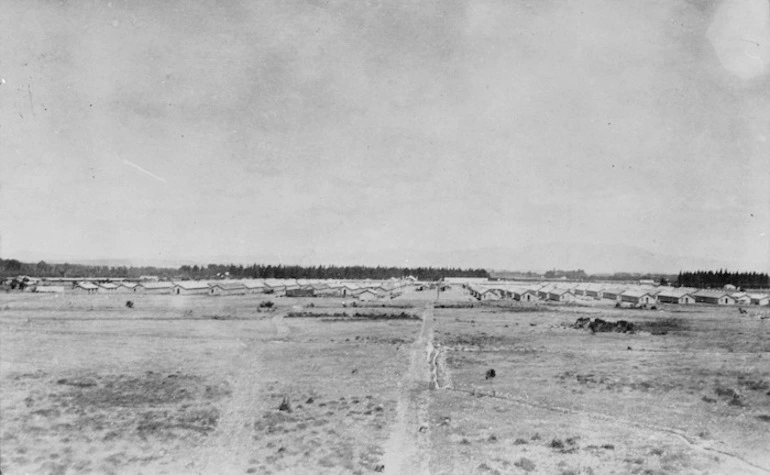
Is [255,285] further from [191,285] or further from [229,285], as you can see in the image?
[191,285]

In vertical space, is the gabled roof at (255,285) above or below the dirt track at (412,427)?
below

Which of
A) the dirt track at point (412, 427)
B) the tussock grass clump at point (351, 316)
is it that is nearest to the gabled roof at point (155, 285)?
the tussock grass clump at point (351, 316)

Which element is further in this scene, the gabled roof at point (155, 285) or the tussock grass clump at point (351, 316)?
the gabled roof at point (155, 285)

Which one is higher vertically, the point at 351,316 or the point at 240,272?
the point at 351,316

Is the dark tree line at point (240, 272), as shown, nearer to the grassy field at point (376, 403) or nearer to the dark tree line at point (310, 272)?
the dark tree line at point (310, 272)

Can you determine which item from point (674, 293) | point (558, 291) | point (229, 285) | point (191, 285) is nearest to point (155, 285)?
point (191, 285)

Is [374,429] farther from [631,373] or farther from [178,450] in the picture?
[631,373]
